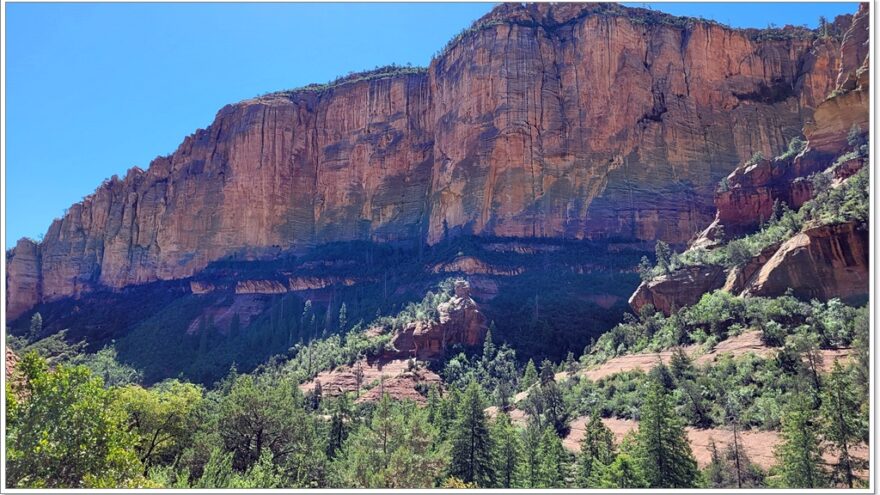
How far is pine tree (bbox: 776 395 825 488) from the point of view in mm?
16469

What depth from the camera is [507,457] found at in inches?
900

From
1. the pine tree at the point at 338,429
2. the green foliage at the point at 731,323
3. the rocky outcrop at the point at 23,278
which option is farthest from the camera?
the rocky outcrop at the point at 23,278

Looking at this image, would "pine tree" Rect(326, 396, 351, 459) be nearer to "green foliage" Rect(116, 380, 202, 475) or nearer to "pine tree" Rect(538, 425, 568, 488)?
"green foliage" Rect(116, 380, 202, 475)

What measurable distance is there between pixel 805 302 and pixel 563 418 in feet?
44.9

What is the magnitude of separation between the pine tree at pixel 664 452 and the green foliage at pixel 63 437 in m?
14.4

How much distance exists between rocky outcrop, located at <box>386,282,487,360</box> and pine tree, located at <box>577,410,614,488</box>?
27.0 metres

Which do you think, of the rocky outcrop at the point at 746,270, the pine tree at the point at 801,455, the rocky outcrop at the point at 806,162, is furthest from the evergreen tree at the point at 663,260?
the pine tree at the point at 801,455

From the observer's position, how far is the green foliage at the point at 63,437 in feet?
41.2

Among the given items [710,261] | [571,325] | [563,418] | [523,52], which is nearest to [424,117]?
[523,52]

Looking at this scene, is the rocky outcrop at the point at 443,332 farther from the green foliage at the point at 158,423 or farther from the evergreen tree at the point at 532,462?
the evergreen tree at the point at 532,462

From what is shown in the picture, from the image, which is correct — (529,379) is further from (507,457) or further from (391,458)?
(391,458)

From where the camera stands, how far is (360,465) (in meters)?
19.6

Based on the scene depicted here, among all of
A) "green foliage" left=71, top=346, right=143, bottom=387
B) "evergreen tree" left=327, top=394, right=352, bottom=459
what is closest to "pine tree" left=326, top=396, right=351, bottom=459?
"evergreen tree" left=327, top=394, right=352, bottom=459

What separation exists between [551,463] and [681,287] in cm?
2386
